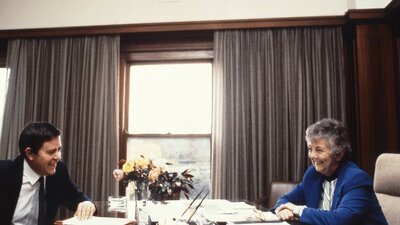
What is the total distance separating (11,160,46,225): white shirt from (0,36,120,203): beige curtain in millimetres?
1794

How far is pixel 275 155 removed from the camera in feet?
11.8

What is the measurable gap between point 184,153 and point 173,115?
1.38 ft

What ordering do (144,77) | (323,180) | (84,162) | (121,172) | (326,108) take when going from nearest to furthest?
(121,172)
(323,180)
(326,108)
(84,162)
(144,77)

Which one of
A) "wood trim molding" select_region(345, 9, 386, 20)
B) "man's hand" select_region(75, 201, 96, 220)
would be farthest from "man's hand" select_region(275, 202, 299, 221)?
"wood trim molding" select_region(345, 9, 386, 20)

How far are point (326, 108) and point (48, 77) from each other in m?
2.86

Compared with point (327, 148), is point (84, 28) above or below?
above

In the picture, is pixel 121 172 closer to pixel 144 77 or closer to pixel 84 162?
pixel 84 162

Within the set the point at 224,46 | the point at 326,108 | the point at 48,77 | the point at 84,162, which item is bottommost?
the point at 84,162

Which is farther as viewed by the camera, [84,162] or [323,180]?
[84,162]

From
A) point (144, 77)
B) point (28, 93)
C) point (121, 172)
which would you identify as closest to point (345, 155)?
point (121, 172)

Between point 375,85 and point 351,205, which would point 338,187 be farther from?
point 375,85

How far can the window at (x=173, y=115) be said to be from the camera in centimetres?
395

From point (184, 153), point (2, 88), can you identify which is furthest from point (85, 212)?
point (2, 88)

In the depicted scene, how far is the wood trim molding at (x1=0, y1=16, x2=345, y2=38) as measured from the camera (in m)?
3.64
